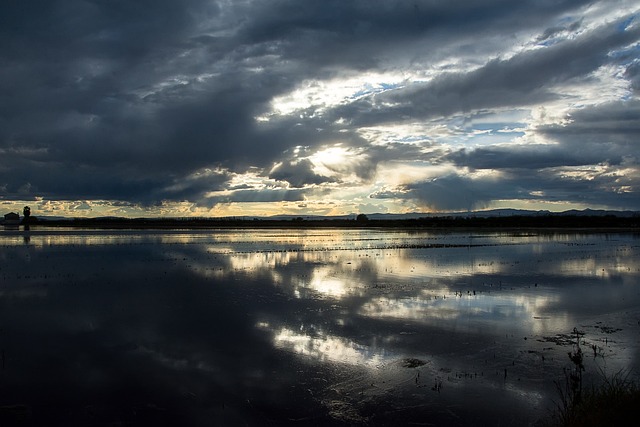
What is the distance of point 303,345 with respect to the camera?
11.8 meters

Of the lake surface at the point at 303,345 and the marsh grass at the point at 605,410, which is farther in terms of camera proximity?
the lake surface at the point at 303,345

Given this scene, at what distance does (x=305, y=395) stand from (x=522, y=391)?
399 cm

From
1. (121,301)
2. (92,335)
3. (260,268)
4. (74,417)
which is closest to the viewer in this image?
(74,417)

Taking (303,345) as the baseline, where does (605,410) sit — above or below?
above

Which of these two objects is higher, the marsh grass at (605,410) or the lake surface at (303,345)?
the marsh grass at (605,410)

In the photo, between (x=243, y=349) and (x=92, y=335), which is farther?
(x=92, y=335)

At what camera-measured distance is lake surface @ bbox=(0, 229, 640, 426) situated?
8367 mm

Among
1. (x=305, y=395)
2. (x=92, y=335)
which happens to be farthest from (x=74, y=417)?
(x=92, y=335)

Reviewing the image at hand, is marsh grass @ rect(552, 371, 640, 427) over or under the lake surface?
over

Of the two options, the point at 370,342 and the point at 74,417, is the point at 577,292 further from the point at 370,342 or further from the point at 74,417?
the point at 74,417

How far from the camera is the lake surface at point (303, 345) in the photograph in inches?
329

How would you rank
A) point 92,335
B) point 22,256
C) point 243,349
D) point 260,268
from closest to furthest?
point 243,349 < point 92,335 < point 260,268 < point 22,256

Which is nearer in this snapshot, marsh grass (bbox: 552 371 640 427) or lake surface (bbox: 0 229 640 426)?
marsh grass (bbox: 552 371 640 427)

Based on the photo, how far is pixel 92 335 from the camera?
505 inches
